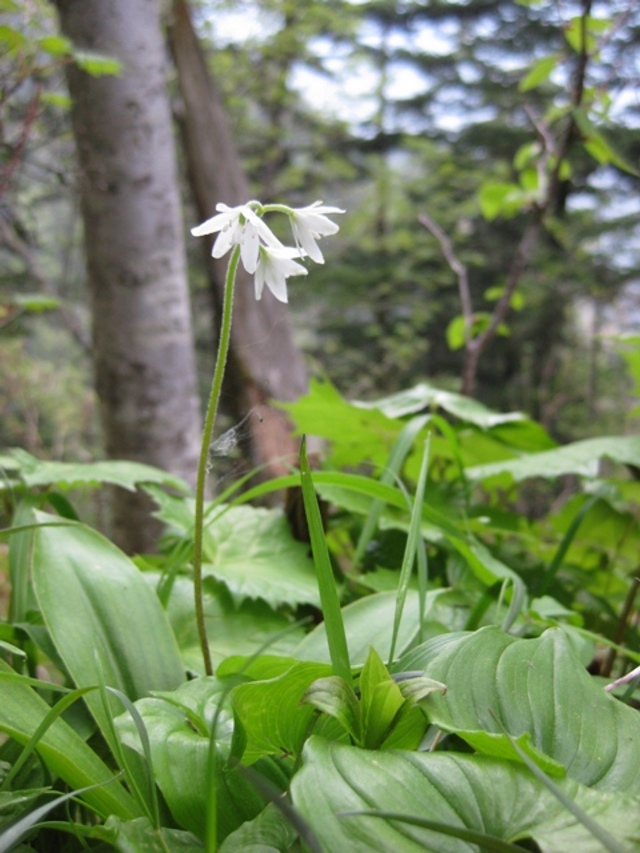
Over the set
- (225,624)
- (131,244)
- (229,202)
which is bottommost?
(225,624)

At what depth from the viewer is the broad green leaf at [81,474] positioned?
37.2 inches

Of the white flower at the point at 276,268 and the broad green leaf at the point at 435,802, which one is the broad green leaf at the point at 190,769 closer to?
the broad green leaf at the point at 435,802

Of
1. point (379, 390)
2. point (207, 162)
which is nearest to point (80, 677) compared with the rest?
point (207, 162)

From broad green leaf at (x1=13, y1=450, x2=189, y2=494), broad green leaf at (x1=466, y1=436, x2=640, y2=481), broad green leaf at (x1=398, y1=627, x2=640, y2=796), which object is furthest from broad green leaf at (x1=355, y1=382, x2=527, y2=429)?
broad green leaf at (x1=398, y1=627, x2=640, y2=796)

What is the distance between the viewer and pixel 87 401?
6.11 meters

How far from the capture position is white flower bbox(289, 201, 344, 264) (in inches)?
23.4

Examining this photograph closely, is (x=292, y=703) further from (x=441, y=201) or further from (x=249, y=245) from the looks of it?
(x=441, y=201)

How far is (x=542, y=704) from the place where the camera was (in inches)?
20.1

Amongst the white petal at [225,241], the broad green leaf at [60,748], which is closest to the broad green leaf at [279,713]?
the broad green leaf at [60,748]

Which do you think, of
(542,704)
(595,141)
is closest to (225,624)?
(542,704)

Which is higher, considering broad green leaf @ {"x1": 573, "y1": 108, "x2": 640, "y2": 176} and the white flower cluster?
broad green leaf @ {"x1": 573, "y1": 108, "x2": 640, "y2": 176}

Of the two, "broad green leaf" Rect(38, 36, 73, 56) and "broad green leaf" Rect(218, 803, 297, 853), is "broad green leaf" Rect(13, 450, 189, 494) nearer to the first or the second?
"broad green leaf" Rect(218, 803, 297, 853)

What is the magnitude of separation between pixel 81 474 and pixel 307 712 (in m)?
0.59

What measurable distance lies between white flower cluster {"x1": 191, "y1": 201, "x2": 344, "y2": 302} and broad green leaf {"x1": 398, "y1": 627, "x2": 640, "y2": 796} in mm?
346
